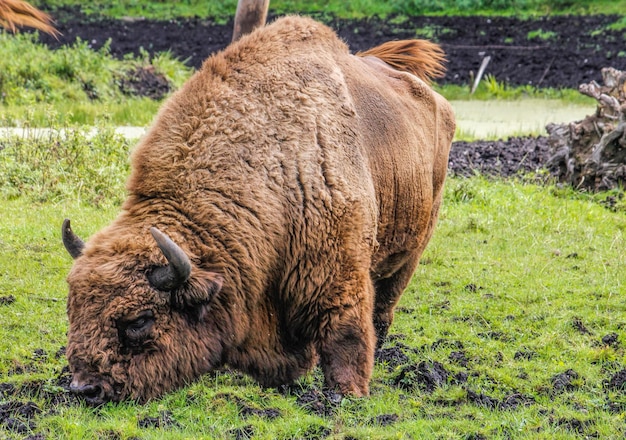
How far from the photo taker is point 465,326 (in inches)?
267

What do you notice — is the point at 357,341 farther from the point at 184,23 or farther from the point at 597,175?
the point at 184,23

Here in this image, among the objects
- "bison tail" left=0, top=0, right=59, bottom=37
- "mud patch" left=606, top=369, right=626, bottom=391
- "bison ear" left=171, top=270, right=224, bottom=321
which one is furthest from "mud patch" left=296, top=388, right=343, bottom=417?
"bison tail" left=0, top=0, right=59, bottom=37

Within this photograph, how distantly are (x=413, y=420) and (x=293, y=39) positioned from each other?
258cm

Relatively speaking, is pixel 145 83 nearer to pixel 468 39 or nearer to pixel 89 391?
pixel 468 39

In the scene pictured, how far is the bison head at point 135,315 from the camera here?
4.46 m

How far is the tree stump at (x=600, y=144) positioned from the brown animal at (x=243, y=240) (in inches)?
231

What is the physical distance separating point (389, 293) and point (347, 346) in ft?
5.61

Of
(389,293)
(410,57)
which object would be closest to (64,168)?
(410,57)

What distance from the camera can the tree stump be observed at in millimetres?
10516

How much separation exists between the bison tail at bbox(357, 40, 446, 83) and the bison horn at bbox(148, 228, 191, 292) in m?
3.30

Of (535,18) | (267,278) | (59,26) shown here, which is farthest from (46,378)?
(535,18)

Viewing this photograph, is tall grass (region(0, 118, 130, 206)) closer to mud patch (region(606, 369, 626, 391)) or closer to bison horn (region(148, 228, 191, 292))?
bison horn (region(148, 228, 191, 292))

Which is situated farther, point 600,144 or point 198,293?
point 600,144

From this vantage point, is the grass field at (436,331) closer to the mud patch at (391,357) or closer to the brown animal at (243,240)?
the mud patch at (391,357)
